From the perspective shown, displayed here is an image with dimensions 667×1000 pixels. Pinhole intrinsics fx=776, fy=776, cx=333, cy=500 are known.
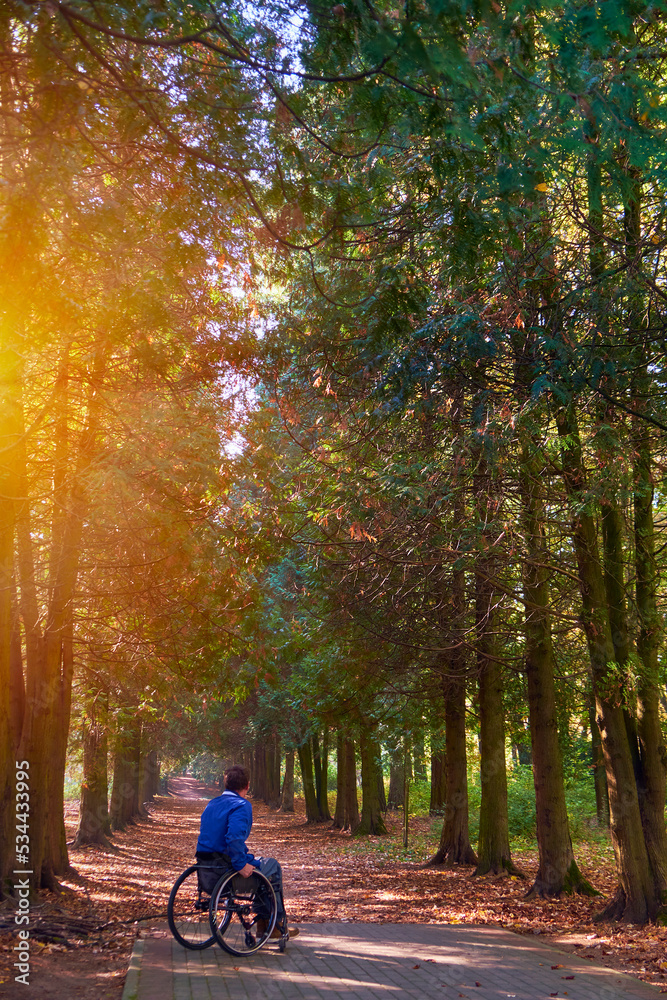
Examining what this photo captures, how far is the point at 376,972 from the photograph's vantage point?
7.02 meters

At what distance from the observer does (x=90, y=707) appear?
15.0 m

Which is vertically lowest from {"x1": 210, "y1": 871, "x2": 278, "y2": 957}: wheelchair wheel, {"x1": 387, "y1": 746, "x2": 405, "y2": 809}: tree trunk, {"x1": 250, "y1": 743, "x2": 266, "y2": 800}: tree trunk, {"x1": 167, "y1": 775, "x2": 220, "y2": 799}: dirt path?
{"x1": 167, "y1": 775, "x2": 220, "y2": 799}: dirt path

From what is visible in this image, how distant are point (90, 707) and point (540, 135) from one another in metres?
12.9

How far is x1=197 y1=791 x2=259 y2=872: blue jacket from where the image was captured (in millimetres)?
7281

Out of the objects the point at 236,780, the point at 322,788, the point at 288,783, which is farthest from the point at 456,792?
the point at 288,783

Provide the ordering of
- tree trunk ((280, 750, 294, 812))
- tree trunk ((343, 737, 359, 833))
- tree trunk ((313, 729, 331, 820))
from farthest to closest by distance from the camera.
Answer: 1. tree trunk ((280, 750, 294, 812))
2. tree trunk ((313, 729, 331, 820))
3. tree trunk ((343, 737, 359, 833))

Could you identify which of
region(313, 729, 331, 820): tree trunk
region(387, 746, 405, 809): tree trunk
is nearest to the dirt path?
region(387, 746, 405, 809): tree trunk

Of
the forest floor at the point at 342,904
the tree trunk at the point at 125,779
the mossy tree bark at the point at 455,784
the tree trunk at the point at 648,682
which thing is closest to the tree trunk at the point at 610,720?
the tree trunk at the point at 648,682

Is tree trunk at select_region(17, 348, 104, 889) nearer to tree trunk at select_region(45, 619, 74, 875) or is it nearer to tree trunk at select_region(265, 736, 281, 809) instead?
tree trunk at select_region(45, 619, 74, 875)

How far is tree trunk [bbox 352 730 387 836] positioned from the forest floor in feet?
5.48

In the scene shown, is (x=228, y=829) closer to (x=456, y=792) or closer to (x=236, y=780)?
(x=236, y=780)

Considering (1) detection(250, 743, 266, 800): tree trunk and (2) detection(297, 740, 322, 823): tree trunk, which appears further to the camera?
(1) detection(250, 743, 266, 800): tree trunk

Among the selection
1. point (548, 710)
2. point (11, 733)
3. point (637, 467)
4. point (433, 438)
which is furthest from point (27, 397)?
point (548, 710)

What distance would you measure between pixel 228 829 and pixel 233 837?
0.30 ft
